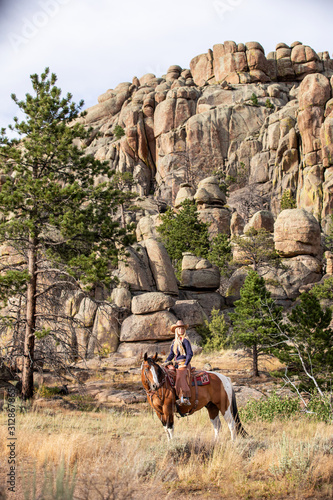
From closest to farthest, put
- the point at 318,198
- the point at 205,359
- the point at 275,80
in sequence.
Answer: the point at 205,359 < the point at 318,198 < the point at 275,80

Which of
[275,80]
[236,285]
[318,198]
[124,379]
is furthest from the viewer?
[275,80]

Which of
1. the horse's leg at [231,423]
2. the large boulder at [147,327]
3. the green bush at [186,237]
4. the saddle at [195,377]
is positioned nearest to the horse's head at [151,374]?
the saddle at [195,377]

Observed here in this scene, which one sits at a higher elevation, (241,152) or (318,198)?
(241,152)

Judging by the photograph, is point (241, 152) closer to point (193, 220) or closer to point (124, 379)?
point (193, 220)

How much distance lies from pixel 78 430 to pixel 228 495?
4.78m

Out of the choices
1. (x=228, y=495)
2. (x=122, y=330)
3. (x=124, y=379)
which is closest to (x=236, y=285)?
(x=122, y=330)

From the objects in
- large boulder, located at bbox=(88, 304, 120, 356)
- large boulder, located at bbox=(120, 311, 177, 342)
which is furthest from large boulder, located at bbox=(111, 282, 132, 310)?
large boulder, located at bbox=(88, 304, 120, 356)

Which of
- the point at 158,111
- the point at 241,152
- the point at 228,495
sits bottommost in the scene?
the point at 228,495

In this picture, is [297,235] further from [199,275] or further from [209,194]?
[209,194]

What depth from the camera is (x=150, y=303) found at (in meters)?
26.6

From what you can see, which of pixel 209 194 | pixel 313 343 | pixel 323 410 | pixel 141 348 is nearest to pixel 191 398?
pixel 323 410

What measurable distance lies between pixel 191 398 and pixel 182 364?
26.6 inches

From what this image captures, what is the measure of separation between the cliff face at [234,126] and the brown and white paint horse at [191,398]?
44.9 m

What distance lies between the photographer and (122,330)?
1038 inches
